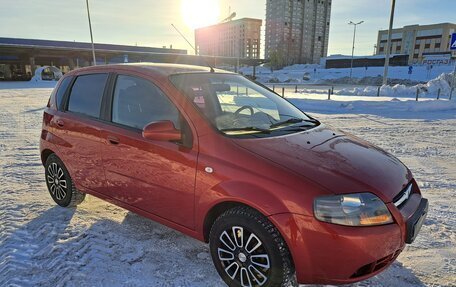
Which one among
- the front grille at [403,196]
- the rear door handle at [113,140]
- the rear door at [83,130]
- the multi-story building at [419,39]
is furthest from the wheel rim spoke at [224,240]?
the multi-story building at [419,39]

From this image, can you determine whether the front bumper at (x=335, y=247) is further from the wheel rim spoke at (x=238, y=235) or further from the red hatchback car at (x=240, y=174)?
the wheel rim spoke at (x=238, y=235)

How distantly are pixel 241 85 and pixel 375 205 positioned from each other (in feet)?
7.18

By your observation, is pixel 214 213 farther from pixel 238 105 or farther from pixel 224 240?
pixel 238 105

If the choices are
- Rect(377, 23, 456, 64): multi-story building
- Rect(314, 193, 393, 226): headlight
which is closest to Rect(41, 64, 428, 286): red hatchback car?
Rect(314, 193, 393, 226): headlight

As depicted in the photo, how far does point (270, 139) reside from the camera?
289 cm

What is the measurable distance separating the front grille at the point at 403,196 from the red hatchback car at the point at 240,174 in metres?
0.02

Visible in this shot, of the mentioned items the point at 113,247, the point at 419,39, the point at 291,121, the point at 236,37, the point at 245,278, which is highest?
the point at 419,39

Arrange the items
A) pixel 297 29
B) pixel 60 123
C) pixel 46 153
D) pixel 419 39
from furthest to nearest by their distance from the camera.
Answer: pixel 297 29
pixel 419 39
pixel 46 153
pixel 60 123

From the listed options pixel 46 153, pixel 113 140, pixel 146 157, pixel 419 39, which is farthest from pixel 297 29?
pixel 146 157

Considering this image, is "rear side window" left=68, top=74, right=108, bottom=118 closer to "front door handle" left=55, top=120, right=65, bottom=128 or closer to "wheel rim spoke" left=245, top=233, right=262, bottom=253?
"front door handle" left=55, top=120, right=65, bottom=128

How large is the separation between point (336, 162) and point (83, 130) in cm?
276

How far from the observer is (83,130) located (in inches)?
149

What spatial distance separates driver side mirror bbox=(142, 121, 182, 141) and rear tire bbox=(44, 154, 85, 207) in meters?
1.94

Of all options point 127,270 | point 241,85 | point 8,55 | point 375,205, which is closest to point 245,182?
point 375,205
